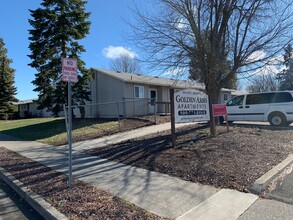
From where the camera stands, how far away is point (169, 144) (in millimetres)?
9242

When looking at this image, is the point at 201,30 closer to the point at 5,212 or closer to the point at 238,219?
the point at 238,219

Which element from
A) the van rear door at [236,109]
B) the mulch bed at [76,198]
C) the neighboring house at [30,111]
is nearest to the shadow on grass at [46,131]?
the van rear door at [236,109]

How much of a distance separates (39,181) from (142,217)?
10.9 ft

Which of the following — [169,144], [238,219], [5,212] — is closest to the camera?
[238,219]

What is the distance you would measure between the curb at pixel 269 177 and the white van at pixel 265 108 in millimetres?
7456

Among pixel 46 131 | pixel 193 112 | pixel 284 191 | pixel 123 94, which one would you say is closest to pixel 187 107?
pixel 193 112

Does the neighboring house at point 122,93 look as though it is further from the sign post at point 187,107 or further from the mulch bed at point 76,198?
the mulch bed at point 76,198

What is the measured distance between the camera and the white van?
13531 millimetres

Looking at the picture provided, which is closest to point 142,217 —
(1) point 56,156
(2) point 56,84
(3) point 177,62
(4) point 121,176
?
(4) point 121,176

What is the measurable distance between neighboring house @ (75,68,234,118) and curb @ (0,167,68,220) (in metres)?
13.1

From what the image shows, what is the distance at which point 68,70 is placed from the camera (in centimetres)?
532

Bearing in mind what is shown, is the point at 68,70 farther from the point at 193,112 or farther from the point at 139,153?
the point at 193,112

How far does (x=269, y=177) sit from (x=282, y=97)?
31.3 ft

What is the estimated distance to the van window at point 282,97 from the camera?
529 inches
